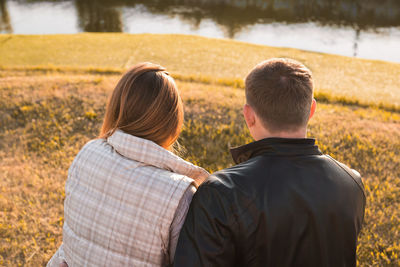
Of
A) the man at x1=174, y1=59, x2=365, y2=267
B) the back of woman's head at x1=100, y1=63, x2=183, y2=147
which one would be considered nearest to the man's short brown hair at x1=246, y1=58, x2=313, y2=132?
the man at x1=174, y1=59, x2=365, y2=267

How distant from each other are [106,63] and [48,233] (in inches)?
196

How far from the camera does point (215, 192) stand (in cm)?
130

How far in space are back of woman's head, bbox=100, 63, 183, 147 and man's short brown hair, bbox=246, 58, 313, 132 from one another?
1.28 ft

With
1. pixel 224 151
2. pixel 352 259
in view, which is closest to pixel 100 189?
pixel 352 259

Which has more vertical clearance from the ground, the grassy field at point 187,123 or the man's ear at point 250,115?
the man's ear at point 250,115

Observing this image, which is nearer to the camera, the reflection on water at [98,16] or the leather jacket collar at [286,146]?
the leather jacket collar at [286,146]

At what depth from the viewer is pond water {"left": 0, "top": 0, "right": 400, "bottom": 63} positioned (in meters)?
11.9

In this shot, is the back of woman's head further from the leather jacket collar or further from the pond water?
the pond water

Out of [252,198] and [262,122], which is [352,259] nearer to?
[252,198]

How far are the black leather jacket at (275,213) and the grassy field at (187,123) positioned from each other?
1.69 m

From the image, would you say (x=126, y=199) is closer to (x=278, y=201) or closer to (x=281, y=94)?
(x=278, y=201)

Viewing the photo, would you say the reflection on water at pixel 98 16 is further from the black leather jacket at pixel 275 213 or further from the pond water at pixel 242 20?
the black leather jacket at pixel 275 213

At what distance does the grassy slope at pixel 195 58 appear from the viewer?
6.30m

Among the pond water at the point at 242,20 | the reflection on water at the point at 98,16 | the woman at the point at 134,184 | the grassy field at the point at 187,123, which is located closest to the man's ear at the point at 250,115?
the woman at the point at 134,184
